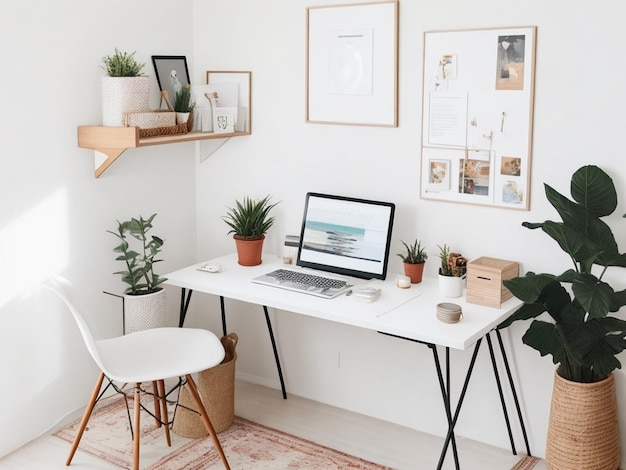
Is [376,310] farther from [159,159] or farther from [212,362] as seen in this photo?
[159,159]

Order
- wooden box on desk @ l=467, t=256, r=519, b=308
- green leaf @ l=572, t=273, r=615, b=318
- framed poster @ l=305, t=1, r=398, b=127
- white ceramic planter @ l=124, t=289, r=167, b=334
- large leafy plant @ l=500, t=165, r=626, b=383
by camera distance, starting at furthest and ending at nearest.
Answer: white ceramic planter @ l=124, t=289, r=167, b=334
framed poster @ l=305, t=1, r=398, b=127
wooden box on desk @ l=467, t=256, r=519, b=308
large leafy plant @ l=500, t=165, r=626, b=383
green leaf @ l=572, t=273, r=615, b=318

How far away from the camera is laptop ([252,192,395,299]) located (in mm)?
3271

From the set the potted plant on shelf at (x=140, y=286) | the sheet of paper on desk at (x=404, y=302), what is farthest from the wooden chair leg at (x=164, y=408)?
the sheet of paper on desk at (x=404, y=302)

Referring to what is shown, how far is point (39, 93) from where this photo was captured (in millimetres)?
3164

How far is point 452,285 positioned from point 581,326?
51 centimetres

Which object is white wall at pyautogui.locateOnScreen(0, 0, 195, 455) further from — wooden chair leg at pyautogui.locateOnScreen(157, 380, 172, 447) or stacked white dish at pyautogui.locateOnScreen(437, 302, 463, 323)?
stacked white dish at pyautogui.locateOnScreen(437, 302, 463, 323)

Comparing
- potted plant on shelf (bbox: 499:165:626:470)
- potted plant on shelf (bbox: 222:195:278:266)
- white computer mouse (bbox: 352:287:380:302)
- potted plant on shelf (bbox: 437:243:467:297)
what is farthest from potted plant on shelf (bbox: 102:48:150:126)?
potted plant on shelf (bbox: 499:165:626:470)

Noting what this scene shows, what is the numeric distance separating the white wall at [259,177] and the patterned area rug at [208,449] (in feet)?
0.78

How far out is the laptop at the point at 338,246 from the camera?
10.7 feet

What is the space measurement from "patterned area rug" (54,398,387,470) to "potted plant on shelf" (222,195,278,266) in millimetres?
734

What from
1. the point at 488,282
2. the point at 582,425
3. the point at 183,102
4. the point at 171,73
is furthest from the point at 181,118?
the point at 582,425

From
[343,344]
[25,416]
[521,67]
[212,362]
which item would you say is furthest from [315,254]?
[25,416]

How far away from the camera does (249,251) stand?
139 inches

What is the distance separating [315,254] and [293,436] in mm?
786
